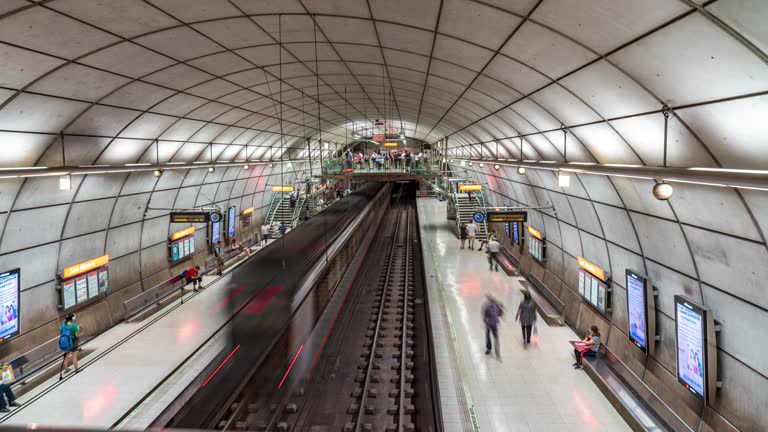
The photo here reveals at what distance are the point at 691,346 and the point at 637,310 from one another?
1897 mm

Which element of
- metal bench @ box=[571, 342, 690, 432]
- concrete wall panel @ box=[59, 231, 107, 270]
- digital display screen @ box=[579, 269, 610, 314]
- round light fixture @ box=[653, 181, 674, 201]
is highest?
round light fixture @ box=[653, 181, 674, 201]

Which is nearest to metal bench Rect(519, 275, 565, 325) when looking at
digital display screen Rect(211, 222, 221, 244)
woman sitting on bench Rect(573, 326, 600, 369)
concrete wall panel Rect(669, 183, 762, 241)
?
woman sitting on bench Rect(573, 326, 600, 369)

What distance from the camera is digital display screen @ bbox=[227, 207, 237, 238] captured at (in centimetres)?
2259

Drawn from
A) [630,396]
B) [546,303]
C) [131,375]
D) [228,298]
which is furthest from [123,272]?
[630,396]

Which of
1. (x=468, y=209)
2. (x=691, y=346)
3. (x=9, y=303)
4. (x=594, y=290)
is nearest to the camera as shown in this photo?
(x=691, y=346)

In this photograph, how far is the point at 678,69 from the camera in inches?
185

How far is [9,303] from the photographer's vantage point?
9.66 metres

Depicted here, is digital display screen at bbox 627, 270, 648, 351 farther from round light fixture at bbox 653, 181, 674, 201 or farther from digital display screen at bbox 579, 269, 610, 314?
round light fixture at bbox 653, 181, 674, 201

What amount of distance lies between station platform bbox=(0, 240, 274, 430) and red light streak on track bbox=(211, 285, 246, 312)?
0.23 metres

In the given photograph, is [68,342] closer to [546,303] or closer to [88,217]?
[88,217]

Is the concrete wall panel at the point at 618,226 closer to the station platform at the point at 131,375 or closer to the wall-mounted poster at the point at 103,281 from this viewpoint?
the station platform at the point at 131,375

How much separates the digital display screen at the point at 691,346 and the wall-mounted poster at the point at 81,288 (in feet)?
50.6

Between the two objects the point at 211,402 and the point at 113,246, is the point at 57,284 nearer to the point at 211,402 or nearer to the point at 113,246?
the point at 113,246

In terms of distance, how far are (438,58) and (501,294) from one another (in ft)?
28.4
